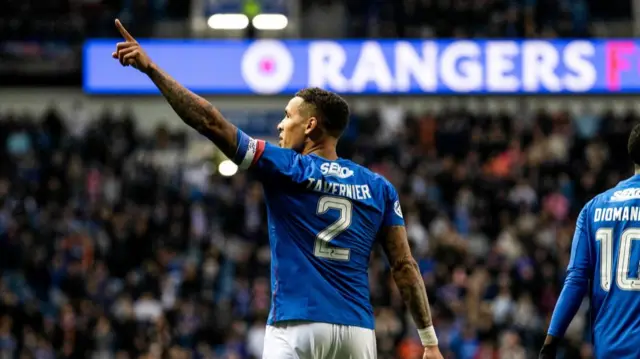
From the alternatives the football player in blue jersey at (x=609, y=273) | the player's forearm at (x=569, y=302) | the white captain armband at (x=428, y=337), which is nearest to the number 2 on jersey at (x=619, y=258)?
the football player in blue jersey at (x=609, y=273)

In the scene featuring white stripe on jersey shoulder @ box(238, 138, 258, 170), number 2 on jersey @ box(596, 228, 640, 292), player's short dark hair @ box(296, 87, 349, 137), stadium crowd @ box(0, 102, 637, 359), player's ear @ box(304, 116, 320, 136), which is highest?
player's short dark hair @ box(296, 87, 349, 137)

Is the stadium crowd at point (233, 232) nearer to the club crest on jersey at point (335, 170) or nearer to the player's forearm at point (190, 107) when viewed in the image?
the club crest on jersey at point (335, 170)

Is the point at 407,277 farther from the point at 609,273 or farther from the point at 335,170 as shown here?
the point at 609,273

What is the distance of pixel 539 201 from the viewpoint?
71.7ft

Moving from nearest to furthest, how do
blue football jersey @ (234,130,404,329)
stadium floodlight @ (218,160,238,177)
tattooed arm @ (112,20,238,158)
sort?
tattooed arm @ (112,20,238,158), blue football jersey @ (234,130,404,329), stadium floodlight @ (218,160,238,177)

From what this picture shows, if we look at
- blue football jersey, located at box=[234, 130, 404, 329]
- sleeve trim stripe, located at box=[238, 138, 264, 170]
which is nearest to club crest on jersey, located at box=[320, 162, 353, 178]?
blue football jersey, located at box=[234, 130, 404, 329]

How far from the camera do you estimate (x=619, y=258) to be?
661 cm

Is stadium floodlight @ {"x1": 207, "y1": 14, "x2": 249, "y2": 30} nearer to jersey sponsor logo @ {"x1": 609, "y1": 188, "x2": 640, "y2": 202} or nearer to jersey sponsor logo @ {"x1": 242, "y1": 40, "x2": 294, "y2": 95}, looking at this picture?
jersey sponsor logo @ {"x1": 242, "y1": 40, "x2": 294, "y2": 95}

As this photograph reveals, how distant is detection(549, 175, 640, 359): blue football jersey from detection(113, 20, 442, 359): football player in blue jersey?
113 cm

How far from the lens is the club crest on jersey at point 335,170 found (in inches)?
252

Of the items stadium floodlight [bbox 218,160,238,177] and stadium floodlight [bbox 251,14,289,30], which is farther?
stadium floodlight [bbox 251,14,289,30]

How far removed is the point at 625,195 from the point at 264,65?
20.6 meters

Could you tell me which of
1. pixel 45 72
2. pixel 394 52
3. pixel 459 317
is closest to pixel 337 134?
pixel 459 317

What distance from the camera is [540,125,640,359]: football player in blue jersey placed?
6.56m
